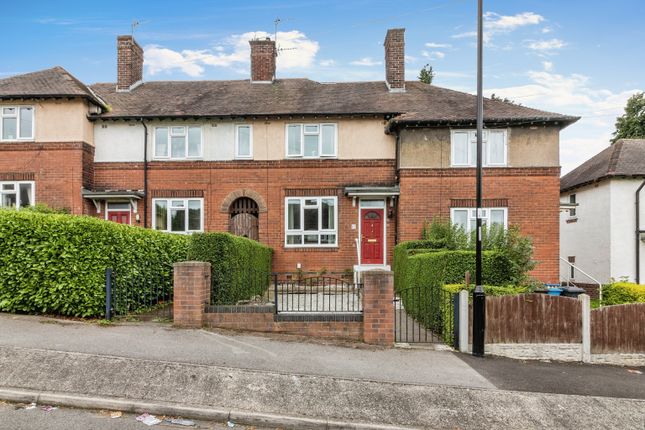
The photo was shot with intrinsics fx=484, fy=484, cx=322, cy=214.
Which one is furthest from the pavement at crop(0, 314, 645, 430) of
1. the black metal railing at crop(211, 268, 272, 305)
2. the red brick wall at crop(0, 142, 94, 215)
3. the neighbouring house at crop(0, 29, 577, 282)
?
the red brick wall at crop(0, 142, 94, 215)

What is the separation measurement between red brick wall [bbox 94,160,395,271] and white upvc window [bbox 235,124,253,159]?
0.41 m

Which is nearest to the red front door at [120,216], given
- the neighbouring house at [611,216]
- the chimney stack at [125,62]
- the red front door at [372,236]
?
the chimney stack at [125,62]

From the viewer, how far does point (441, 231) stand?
50.0ft

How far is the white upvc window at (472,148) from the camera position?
16.8 metres

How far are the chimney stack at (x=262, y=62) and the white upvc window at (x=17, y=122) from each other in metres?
8.61

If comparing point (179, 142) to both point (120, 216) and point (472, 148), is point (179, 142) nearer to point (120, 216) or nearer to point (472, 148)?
point (120, 216)

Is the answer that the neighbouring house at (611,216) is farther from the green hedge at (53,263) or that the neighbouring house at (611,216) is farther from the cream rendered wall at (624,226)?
the green hedge at (53,263)

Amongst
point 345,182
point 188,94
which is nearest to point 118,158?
point 188,94

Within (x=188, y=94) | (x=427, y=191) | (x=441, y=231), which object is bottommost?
(x=441, y=231)

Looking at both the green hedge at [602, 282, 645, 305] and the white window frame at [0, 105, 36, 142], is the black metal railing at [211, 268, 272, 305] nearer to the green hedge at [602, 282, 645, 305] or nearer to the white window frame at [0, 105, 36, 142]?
the green hedge at [602, 282, 645, 305]

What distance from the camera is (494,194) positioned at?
54.9ft

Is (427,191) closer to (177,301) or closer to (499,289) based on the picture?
(499,289)

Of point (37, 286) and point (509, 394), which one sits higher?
point (37, 286)

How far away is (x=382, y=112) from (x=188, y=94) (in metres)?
8.24
